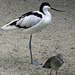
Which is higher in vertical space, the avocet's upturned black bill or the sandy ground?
the avocet's upturned black bill

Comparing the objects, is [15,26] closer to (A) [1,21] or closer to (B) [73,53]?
(B) [73,53]

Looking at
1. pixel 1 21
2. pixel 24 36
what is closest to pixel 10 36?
pixel 24 36

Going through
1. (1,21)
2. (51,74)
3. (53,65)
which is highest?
(1,21)

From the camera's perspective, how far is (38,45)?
6.21 metres

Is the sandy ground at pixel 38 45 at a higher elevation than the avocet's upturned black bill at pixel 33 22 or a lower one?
lower

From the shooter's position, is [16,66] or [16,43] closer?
[16,66]

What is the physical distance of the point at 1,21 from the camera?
306 inches

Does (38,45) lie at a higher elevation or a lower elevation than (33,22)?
lower

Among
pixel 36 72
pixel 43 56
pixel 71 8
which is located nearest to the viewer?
pixel 36 72

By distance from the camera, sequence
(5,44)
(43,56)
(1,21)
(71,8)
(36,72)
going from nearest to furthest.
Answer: (36,72)
(43,56)
(5,44)
(1,21)
(71,8)

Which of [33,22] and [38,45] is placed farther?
[38,45]

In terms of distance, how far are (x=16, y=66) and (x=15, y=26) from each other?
830 millimetres

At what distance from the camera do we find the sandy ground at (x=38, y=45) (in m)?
5.01

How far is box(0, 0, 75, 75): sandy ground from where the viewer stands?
501cm
